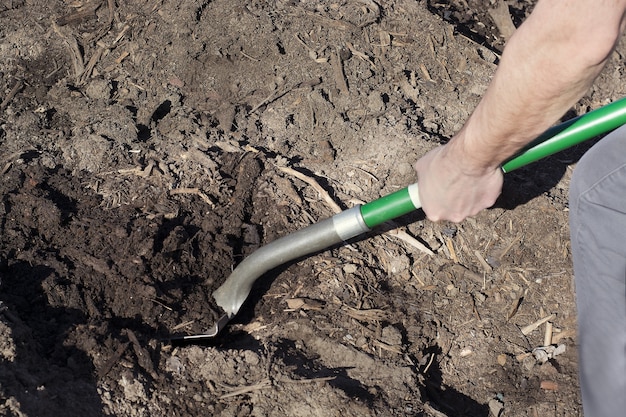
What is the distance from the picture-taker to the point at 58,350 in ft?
9.62

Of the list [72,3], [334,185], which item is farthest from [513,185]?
[72,3]

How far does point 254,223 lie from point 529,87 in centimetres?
187

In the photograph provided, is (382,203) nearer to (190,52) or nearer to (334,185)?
(334,185)

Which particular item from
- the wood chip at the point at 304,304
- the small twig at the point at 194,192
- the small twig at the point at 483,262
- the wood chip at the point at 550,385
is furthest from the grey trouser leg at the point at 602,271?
the small twig at the point at 194,192

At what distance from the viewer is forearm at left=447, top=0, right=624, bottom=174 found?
6.52 feet

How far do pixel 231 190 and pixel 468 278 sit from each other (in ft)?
4.30

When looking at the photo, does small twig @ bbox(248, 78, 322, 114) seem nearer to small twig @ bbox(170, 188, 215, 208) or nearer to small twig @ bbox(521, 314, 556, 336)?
small twig @ bbox(170, 188, 215, 208)

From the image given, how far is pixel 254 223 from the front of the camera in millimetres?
3676

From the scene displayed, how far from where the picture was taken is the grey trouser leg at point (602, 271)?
7.86 ft

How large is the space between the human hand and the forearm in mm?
98

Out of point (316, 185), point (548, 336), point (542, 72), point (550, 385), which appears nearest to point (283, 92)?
point (316, 185)

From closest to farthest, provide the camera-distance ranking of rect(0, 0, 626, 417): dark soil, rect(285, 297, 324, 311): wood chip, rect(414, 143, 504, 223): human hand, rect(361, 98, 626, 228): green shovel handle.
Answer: rect(414, 143, 504, 223): human hand → rect(361, 98, 626, 228): green shovel handle → rect(0, 0, 626, 417): dark soil → rect(285, 297, 324, 311): wood chip

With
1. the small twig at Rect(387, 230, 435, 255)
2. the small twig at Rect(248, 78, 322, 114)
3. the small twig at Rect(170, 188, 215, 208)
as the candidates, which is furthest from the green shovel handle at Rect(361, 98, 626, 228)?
the small twig at Rect(248, 78, 322, 114)

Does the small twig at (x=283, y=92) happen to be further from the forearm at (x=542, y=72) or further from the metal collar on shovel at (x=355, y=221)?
the forearm at (x=542, y=72)
